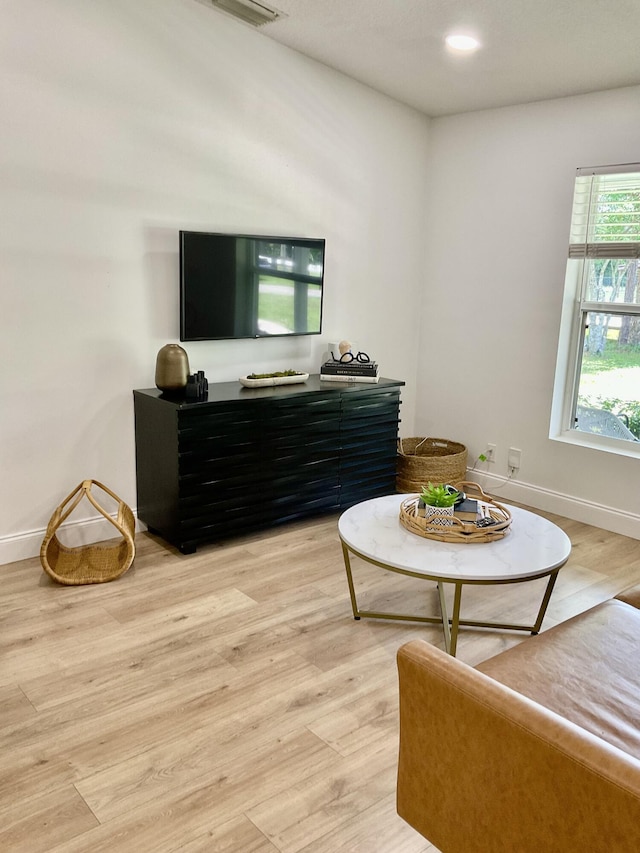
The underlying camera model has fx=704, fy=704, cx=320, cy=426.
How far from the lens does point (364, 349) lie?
15.0ft

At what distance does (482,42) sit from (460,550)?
241 centimetres

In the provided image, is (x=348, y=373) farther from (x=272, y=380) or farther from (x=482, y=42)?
(x=482, y=42)

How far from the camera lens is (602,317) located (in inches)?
157

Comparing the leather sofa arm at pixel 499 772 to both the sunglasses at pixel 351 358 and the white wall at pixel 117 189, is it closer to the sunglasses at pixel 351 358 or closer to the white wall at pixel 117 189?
the white wall at pixel 117 189

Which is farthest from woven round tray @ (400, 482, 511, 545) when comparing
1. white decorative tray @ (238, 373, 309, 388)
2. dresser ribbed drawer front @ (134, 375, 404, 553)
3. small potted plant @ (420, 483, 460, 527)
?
white decorative tray @ (238, 373, 309, 388)

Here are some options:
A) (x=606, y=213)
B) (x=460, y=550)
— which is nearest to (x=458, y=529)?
(x=460, y=550)

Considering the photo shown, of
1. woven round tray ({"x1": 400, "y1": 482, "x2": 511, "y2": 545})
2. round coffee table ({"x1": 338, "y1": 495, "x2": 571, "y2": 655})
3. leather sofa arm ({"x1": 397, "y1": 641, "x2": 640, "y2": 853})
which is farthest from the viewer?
woven round tray ({"x1": 400, "y1": 482, "x2": 511, "y2": 545})

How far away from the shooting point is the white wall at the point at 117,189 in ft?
9.79

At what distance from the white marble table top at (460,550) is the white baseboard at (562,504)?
4.30 ft

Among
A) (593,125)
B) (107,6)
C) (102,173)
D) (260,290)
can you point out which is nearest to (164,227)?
A: (102,173)

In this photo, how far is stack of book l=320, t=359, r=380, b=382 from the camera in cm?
404

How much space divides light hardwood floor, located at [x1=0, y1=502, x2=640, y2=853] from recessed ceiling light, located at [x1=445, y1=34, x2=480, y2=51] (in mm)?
2513

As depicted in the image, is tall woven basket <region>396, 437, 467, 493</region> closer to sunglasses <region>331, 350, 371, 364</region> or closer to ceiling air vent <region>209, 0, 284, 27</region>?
sunglasses <region>331, 350, 371, 364</region>

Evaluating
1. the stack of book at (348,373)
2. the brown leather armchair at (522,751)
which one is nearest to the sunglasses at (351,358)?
the stack of book at (348,373)
